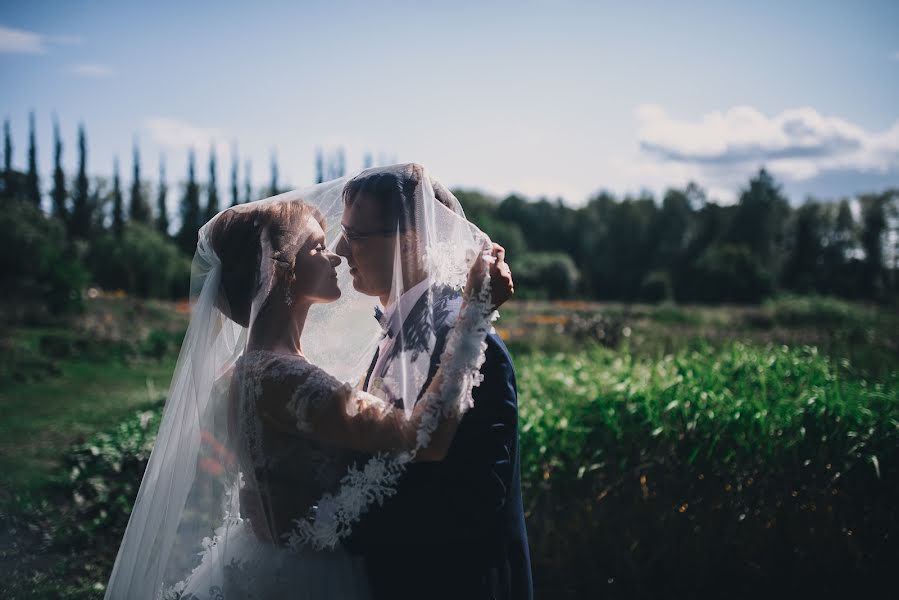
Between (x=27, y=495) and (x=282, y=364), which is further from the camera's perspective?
(x=27, y=495)

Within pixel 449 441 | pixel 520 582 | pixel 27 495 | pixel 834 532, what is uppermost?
pixel 449 441

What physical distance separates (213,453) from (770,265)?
40786 millimetres

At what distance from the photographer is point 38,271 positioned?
14.8 metres

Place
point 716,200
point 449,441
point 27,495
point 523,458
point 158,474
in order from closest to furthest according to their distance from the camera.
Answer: point 449,441 → point 158,474 → point 523,458 → point 27,495 → point 716,200

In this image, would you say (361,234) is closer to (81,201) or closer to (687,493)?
(687,493)

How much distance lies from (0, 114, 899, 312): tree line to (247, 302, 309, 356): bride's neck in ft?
45.4

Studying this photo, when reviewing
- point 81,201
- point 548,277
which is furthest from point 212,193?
point 548,277

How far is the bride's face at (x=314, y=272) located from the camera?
199cm

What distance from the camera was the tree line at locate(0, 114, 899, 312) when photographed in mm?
18203

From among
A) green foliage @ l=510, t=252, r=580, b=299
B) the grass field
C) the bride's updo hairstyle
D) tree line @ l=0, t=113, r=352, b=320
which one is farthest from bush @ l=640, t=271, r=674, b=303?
the bride's updo hairstyle

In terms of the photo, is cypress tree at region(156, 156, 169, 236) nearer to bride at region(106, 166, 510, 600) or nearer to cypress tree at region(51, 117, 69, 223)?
cypress tree at region(51, 117, 69, 223)

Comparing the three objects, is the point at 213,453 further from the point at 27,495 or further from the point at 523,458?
the point at 27,495

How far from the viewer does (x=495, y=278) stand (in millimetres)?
1814

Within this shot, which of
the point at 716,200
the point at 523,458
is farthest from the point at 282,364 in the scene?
the point at 716,200
